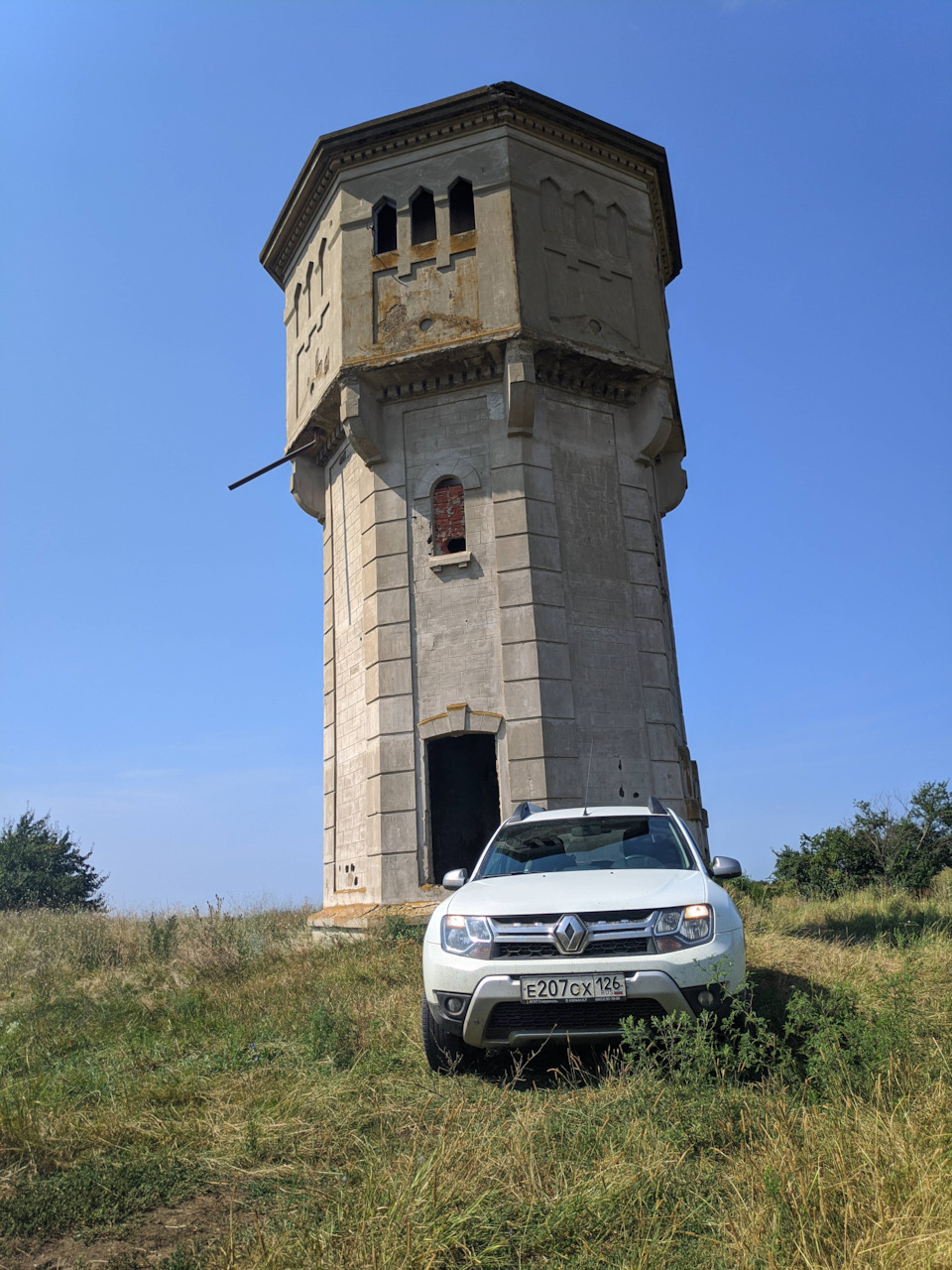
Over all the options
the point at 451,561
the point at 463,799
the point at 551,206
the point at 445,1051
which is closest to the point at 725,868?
the point at 445,1051

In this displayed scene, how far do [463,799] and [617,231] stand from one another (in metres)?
11.1

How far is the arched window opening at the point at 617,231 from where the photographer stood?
55.7 ft

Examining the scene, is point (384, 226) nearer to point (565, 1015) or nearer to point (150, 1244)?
point (565, 1015)

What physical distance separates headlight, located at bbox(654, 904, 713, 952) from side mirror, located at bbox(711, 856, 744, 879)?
3.27 feet

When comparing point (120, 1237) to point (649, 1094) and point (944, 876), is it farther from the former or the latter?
point (944, 876)

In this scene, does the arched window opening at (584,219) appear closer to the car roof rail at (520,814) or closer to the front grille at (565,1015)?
the car roof rail at (520,814)

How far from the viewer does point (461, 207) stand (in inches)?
656

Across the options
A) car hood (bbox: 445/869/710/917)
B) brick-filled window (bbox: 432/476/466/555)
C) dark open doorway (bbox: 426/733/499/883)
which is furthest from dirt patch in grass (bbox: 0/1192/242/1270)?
dark open doorway (bbox: 426/733/499/883)

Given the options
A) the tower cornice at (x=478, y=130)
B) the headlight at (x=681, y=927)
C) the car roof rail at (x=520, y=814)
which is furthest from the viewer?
the tower cornice at (x=478, y=130)

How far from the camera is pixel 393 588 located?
15.2 m

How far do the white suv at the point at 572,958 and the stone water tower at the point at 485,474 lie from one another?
799 cm

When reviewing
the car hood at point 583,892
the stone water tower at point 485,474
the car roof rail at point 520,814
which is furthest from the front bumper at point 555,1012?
the stone water tower at point 485,474

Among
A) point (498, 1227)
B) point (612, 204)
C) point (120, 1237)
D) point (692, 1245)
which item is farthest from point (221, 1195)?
point (612, 204)

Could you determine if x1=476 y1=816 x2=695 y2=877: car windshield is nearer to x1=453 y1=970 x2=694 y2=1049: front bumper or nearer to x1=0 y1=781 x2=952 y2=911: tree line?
x1=453 y1=970 x2=694 y2=1049: front bumper
